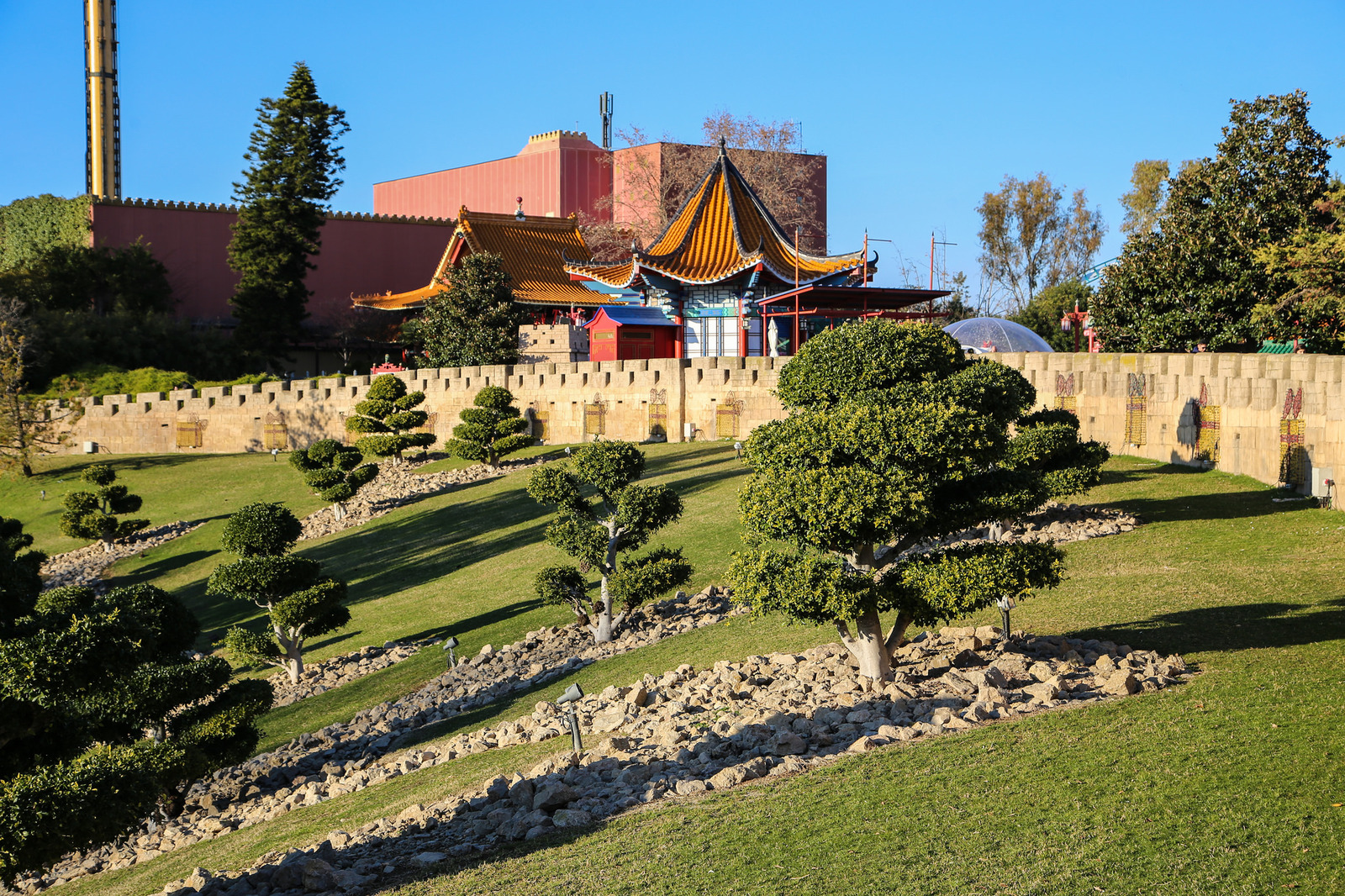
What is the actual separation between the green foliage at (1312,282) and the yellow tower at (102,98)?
169ft

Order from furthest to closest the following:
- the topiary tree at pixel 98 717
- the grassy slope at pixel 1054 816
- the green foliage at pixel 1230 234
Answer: the green foliage at pixel 1230 234
the topiary tree at pixel 98 717
the grassy slope at pixel 1054 816

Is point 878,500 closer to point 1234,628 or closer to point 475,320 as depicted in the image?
point 1234,628

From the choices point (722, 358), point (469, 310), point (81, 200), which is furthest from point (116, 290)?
point (722, 358)

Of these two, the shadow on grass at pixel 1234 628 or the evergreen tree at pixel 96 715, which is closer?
the evergreen tree at pixel 96 715

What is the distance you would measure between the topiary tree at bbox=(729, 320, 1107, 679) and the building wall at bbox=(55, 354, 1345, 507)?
9527 mm

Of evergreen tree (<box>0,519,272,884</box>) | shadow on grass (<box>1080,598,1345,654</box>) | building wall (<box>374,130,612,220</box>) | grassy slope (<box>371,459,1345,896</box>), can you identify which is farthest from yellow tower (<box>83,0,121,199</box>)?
grassy slope (<box>371,459,1345,896</box>)

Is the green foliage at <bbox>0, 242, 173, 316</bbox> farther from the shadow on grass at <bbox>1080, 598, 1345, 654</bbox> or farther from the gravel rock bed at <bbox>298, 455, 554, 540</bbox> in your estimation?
the shadow on grass at <bbox>1080, 598, 1345, 654</bbox>

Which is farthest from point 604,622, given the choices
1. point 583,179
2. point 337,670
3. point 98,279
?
point 583,179

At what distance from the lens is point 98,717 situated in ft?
38.6

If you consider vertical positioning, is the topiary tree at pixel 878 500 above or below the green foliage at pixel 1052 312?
below

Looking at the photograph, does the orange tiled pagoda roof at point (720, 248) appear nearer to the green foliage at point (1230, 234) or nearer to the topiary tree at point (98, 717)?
the green foliage at point (1230, 234)

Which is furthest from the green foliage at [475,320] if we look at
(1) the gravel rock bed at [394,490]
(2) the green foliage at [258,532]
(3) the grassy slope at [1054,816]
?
(3) the grassy slope at [1054,816]

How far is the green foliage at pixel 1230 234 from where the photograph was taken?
1051 inches

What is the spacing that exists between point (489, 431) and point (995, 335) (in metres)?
18.9
